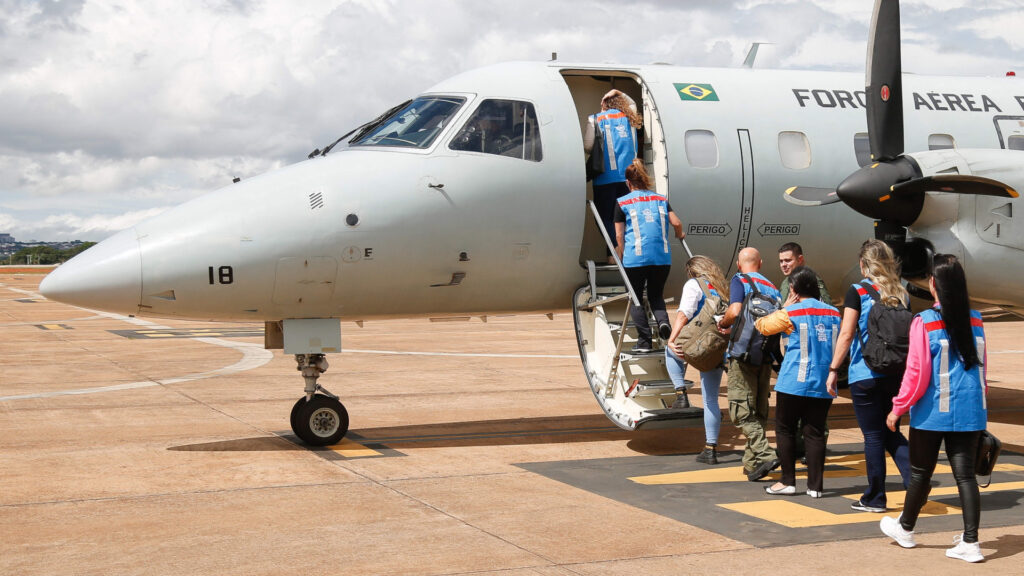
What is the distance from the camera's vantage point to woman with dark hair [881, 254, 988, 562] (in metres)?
6.60

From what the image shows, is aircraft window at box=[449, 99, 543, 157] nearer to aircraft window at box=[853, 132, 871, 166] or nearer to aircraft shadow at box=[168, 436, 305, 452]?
aircraft shadow at box=[168, 436, 305, 452]

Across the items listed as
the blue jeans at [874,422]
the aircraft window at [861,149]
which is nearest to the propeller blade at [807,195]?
the aircraft window at [861,149]

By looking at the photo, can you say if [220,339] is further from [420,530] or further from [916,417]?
[916,417]

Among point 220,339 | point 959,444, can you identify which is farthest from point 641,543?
point 220,339

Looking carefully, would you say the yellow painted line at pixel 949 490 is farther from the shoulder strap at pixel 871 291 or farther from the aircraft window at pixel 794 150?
the aircraft window at pixel 794 150

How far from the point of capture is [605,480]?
30.0 ft

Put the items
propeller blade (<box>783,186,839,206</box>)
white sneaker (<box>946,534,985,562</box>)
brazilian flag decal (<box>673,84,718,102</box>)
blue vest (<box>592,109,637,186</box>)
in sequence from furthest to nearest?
brazilian flag decal (<box>673,84,718,102</box>)
propeller blade (<box>783,186,839,206</box>)
blue vest (<box>592,109,637,186</box>)
white sneaker (<box>946,534,985,562</box>)

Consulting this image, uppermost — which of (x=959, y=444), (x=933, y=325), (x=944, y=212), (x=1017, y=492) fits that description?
(x=944, y=212)

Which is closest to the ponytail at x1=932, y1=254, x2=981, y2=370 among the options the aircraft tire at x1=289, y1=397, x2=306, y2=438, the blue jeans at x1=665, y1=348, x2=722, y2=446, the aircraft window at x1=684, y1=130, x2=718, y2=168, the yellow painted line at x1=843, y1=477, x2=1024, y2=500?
the yellow painted line at x1=843, y1=477, x2=1024, y2=500

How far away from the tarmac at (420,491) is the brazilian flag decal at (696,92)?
3817 mm

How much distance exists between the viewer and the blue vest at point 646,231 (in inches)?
412

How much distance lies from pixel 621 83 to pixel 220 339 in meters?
14.9

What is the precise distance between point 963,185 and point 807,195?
201cm

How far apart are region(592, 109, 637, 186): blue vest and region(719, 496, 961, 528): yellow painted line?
4.16 metres
